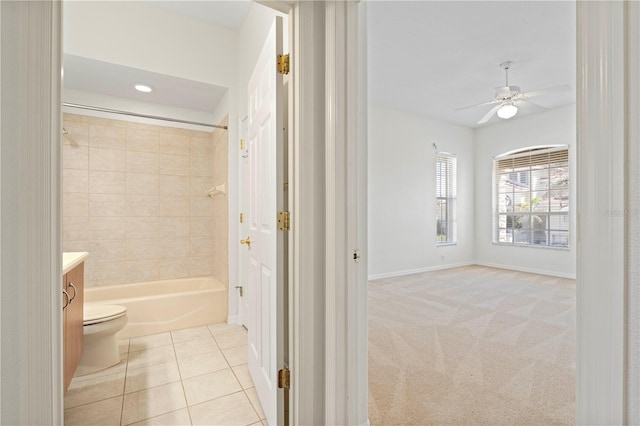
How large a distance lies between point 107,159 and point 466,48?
13.8 feet

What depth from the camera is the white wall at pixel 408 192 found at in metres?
5.20

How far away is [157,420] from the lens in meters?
1.66

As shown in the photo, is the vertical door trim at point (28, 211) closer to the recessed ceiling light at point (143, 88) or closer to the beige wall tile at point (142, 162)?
the recessed ceiling light at point (143, 88)

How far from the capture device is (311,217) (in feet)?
4.47

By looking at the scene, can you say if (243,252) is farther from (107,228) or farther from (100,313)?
(107,228)

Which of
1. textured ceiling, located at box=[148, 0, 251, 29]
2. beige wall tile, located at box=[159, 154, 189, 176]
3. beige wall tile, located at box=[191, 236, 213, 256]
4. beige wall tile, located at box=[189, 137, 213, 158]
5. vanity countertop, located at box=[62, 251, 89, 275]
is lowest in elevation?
beige wall tile, located at box=[191, 236, 213, 256]

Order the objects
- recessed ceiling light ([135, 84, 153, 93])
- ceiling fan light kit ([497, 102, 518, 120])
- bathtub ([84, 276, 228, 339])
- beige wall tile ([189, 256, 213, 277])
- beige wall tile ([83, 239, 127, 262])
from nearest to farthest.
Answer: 1. bathtub ([84, 276, 228, 339])
2. recessed ceiling light ([135, 84, 153, 93])
3. beige wall tile ([83, 239, 127, 262])
4. ceiling fan light kit ([497, 102, 518, 120])
5. beige wall tile ([189, 256, 213, 277])

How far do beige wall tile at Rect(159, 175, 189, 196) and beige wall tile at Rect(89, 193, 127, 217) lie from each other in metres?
0.43

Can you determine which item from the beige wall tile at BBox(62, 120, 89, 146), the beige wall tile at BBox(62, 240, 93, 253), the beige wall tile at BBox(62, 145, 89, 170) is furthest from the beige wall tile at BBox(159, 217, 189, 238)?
the beige wall tile at BBox(62, 120, 89, 146)

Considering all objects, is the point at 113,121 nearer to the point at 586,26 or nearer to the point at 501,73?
the point at 586,26

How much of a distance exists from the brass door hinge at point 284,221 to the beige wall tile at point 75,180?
307 cm

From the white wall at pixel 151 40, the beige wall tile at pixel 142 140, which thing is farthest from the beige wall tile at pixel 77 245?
the white wall at pixel 151 40

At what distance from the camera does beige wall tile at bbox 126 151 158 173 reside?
141 inches

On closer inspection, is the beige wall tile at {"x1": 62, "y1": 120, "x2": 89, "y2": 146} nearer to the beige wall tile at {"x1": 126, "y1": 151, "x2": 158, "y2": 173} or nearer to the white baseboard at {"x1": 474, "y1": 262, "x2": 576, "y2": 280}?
the beige wall tile at {"x1": 126, "y1": 151, "x2": 158, "y2": 173}
